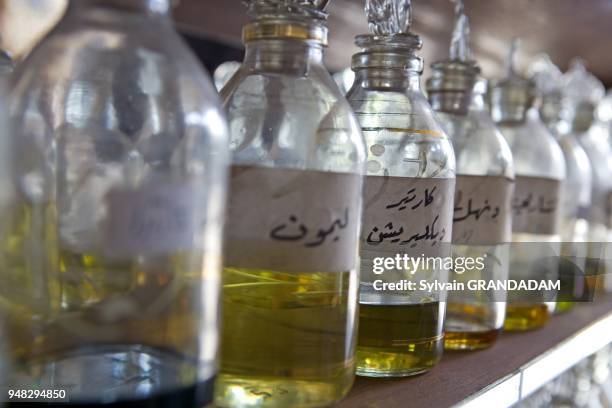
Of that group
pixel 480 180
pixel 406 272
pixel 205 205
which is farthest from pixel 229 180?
pixel 480 180

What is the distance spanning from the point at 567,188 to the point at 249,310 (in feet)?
1.96

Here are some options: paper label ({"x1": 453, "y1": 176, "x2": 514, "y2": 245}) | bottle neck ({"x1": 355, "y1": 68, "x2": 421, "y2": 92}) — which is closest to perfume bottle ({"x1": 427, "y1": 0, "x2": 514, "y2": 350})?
paper label ({"x1": 453, "y1": 176, "x2": 514, "y2": 245})

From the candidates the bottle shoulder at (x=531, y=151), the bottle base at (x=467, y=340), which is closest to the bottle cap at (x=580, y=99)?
the bottle shoulder at (x=531, y=151)

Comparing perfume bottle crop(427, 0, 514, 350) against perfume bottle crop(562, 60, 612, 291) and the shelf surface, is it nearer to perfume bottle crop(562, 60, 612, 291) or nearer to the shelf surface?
the shelf surface

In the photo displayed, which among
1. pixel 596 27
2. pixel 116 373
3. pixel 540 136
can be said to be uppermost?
pixel 596 27

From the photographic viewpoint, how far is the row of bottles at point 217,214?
1.00ft

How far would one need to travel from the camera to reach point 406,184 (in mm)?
447

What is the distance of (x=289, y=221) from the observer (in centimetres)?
35

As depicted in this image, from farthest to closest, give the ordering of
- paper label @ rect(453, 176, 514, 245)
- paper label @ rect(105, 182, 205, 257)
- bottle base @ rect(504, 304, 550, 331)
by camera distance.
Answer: bottle base @ rect(504, 304, 550, 331) < paper label @ rect(453, 176, 514, 245) < paper label @ rect(105, 182, 205, 257)

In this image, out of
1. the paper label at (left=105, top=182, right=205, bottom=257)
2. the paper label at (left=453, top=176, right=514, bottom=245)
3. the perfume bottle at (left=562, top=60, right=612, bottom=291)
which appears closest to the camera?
the paper label at (left=105, top=182, right=205, bottom=257)

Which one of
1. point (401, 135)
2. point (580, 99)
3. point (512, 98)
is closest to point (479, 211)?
point (401, 135)

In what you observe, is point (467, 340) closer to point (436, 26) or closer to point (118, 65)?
point (118, 65)

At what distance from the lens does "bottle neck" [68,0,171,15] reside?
0.99 ft

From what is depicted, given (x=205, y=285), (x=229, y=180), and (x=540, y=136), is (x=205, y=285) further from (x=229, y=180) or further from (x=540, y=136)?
(x=540, y=136)
